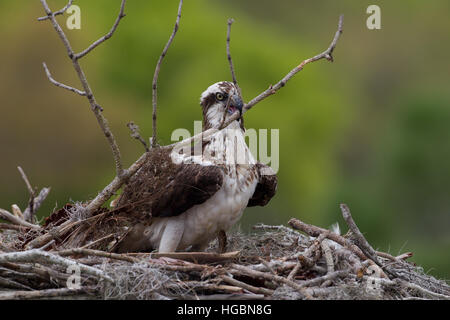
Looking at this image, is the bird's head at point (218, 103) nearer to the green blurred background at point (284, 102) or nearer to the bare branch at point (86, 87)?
the bare branch at point (86, 87)

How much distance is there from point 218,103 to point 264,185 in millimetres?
693

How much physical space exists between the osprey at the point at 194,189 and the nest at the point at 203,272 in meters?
0.22

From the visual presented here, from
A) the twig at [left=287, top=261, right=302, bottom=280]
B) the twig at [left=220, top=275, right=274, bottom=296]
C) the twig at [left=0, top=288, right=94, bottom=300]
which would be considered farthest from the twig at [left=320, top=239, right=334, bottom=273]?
the twig at [left=0, top=288, right=94, bottom=300]

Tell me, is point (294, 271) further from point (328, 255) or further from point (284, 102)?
point (284, 102)

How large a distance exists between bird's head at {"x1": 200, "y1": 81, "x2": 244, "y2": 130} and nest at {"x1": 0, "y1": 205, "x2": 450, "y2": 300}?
91 centimetres

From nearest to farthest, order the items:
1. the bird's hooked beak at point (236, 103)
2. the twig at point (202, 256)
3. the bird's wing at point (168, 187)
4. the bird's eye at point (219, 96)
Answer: the twig at point (202, 256), the bird's wing at point (168, 187), the bird's hooked beak at point (236, 103), the bird's eye at point (219, 96)

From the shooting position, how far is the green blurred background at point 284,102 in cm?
2462

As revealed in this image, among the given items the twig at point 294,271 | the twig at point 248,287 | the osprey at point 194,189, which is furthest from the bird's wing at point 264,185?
the twig at point 248,287

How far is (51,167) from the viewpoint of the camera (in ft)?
83.9

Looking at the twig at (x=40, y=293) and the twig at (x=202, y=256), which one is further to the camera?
the twig at (x=202, y=256)

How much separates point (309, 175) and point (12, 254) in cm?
2879

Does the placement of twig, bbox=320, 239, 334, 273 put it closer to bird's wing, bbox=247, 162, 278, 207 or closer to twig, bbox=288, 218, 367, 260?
twig, bbox=288, 218, 367, 260

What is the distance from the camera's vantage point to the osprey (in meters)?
5.39

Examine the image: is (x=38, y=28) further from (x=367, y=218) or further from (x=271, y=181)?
(x=271, y=181)
